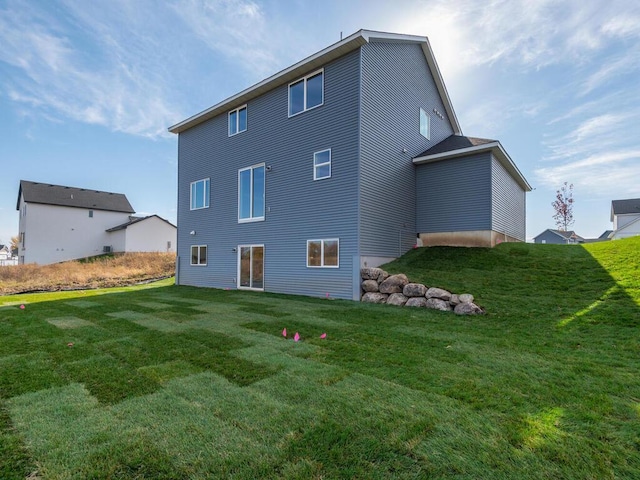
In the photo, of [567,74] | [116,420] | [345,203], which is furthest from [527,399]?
[567,74]

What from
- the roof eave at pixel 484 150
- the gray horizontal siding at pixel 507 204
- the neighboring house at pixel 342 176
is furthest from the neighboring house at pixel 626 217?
the roof eave at pixel 484 150

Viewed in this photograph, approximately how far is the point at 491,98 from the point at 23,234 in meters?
41.6

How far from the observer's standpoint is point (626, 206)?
124 ft

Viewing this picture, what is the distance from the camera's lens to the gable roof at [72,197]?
32531 millimetres

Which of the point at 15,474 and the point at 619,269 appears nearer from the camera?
the point at 15,474

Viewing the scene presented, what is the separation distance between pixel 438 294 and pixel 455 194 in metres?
5.51

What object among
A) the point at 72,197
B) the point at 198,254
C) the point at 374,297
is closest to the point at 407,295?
the point at 374,297

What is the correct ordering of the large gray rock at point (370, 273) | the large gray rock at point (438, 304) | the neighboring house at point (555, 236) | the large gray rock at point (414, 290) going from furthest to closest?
1. the neighboring house at point (555, 236)
2. the large gray rock at point (370, 273)
3. the large gray rock at point (414, 290)
4. the large gray rock at point (438, 304)

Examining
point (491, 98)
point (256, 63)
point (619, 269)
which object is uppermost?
point (256, 63)

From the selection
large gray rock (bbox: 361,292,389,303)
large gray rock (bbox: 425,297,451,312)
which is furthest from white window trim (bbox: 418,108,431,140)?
large gray rock (bbox: 425,297,451,312)

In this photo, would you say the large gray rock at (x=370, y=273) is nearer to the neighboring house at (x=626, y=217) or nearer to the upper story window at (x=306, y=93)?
the upper story window at (x=306, y=93)

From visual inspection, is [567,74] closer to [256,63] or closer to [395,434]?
[256,63]

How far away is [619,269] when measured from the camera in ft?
28.3

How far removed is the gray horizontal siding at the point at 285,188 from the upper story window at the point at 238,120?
1.14ft
